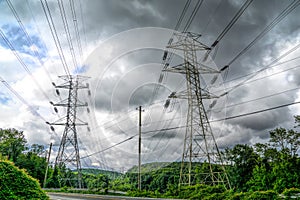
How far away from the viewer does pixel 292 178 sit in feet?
134

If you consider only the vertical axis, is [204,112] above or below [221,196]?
above

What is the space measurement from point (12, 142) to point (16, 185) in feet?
213

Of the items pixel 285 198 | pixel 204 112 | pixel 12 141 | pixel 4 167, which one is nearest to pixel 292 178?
pixel 204 112

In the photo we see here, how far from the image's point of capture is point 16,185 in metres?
7.86

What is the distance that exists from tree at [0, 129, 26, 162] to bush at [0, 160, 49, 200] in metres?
62.2

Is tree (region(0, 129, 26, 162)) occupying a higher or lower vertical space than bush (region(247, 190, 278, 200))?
higher

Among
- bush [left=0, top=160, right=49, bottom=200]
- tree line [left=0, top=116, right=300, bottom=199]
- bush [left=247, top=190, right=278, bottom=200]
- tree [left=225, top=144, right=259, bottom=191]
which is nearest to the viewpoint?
bush [left=0, top=160, right=49, bottom=200]

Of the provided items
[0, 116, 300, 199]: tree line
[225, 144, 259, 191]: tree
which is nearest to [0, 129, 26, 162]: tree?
[0, 116, 300, 199]: tree line

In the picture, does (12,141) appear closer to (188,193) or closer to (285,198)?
(188,193)

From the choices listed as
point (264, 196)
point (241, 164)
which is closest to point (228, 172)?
point (241, 164)

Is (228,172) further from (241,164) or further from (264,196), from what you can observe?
(264,196)

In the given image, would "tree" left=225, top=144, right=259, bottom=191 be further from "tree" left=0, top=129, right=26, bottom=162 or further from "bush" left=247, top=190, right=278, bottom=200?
"tree" left=0, top=129, right=26, bottom=162

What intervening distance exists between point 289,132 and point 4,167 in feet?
169

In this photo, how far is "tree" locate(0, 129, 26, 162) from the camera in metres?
63.1
